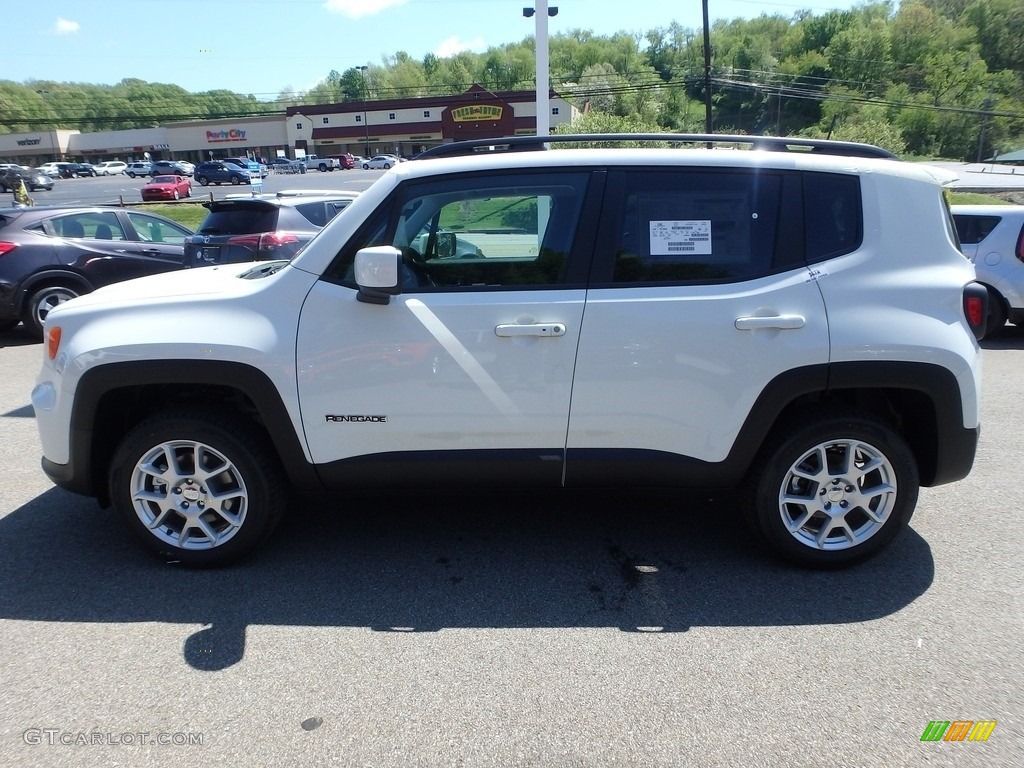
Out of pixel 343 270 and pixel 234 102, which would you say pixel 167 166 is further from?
pixel 343 270

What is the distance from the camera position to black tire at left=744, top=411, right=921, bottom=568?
3.24 meters

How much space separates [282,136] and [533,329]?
299 ft

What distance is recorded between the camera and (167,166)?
205ft

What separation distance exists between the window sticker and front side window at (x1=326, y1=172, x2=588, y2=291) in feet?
1.23

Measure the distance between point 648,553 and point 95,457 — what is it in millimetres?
2752

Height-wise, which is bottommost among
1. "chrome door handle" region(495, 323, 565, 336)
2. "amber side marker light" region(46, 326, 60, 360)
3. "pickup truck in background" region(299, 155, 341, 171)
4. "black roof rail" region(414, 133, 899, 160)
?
"amber side marker light" region(46, 326, 60, 360)

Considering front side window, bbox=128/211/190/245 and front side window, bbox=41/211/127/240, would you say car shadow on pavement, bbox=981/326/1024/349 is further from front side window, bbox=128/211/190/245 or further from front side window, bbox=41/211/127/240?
front side window, bbox=41/211/127/240

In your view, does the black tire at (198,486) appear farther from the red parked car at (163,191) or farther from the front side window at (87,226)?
the red parked car at (163,191)

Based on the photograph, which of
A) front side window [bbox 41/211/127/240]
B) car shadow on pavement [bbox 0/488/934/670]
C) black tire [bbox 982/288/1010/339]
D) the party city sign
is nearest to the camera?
car shadow on pavement [bbox 0/488/934/670]

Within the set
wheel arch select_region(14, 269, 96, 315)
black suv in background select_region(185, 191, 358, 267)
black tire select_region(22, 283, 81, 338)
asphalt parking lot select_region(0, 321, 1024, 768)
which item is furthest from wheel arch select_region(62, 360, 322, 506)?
wheel arch select_region(14, 269, 96, 315)

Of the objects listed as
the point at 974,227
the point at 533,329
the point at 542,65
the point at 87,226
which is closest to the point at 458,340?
the point at 533,329

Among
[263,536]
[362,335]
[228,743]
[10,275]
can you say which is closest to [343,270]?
[362,335]

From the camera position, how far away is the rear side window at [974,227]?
8344mm

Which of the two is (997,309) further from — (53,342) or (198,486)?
(53,342)
